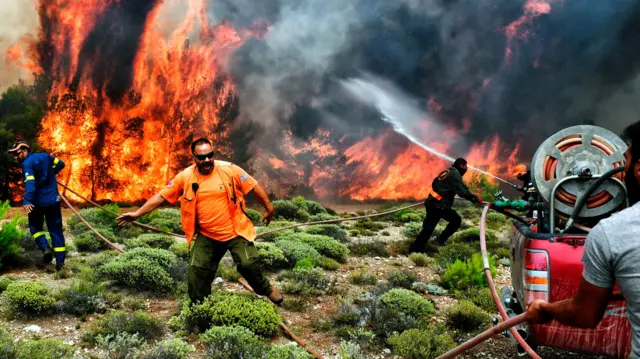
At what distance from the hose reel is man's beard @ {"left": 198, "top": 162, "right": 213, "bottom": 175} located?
345 centimetres

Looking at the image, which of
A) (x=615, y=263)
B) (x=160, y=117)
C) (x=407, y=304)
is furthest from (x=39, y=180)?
(x=160, y=117)

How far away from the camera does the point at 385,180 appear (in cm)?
4544

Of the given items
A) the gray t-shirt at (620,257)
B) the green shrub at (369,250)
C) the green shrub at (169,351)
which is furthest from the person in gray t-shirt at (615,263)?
the green shrub at (369,250)

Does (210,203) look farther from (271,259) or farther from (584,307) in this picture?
(584,307)

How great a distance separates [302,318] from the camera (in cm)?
598

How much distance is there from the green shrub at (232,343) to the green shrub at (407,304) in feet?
6.59

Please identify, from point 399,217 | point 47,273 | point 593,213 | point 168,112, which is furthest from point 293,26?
point 593,213

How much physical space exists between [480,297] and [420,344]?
2352 mm

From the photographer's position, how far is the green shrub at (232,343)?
4352mm

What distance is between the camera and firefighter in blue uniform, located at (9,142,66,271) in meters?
7.25

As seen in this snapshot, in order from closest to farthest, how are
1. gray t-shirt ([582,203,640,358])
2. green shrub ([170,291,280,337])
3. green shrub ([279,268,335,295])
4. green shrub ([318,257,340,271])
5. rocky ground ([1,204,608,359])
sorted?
gray t-shirt ([582,203,640,358]), rocky ground ([1,204,608,359]), green shrub ([170,291,280,337]), green shrub ([279,268,335,295]), green shrub ([318,257,340,271])

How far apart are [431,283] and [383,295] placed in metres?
2.14

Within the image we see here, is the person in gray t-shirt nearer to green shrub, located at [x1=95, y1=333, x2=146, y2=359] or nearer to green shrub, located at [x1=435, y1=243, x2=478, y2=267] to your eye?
green shrub, located at [x1=95, y1=333, x2=146, y2=359]

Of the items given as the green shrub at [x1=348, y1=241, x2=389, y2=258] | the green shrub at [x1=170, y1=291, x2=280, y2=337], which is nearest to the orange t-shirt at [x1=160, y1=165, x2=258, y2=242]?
the green shrub at [x1=170, y1=291, x2=280, y2=337]
